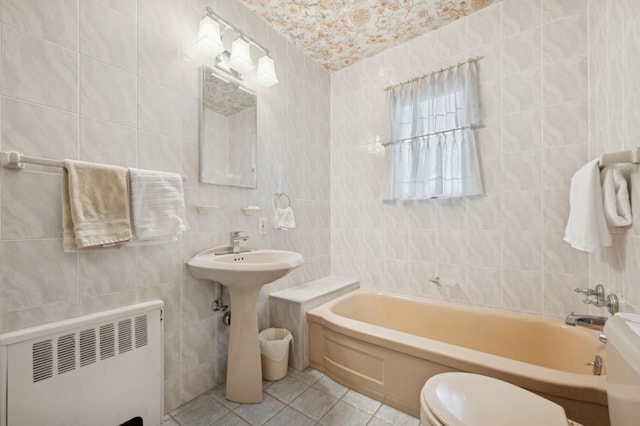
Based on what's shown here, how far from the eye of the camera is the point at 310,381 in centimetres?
179

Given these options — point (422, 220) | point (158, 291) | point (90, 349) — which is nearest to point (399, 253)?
point (422, 220)

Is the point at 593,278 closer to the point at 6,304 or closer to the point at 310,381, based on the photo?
the point at 310,381

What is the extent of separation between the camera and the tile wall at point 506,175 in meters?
1.68

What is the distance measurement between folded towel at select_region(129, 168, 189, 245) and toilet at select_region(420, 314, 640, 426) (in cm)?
136

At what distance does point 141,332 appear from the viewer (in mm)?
1331

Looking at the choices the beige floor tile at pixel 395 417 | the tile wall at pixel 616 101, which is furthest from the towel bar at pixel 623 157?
the beige floor tile at pixel 395 417

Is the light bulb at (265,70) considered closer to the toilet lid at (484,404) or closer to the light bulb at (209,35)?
the light bulb at (209,35)

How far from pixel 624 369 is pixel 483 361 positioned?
0.85m

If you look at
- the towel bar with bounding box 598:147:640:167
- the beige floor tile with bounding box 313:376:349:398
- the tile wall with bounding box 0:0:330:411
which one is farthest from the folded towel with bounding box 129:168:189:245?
the towel bar with bounding box 598:147:640:167

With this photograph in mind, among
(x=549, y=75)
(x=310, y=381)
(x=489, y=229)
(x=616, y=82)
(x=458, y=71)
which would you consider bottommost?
(x=310, y=381)

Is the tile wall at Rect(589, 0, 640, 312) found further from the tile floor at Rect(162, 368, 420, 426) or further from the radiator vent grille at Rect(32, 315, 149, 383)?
the radiator vent grille at Rect(32, 315, 149, 383)

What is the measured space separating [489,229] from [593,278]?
0.59 m

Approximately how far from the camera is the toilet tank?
497mm

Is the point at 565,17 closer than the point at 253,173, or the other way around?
the point at 565,17
